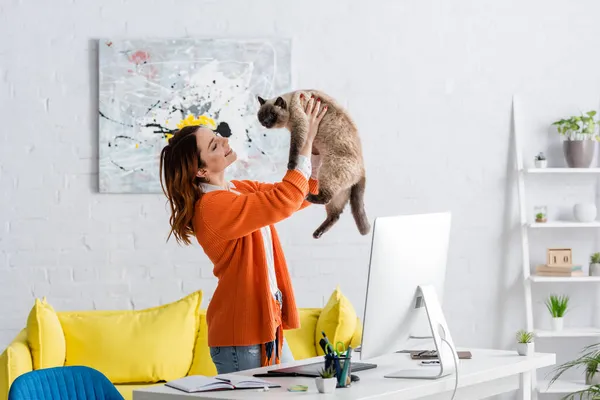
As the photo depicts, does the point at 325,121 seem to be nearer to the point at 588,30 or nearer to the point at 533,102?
the point at 533,102

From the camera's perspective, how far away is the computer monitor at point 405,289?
2121 millimetres

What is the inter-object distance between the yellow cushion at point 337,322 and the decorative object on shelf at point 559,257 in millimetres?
1104

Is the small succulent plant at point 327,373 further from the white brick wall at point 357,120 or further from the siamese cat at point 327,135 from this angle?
the white brick wall at point 357,120

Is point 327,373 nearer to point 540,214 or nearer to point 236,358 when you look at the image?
→ point 236,358

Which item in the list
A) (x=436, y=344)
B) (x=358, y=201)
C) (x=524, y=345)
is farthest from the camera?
(x=358, y=201)

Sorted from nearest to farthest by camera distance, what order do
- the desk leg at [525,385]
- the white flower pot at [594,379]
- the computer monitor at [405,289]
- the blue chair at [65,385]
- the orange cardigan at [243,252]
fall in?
the computer monitor at [405,289] → the blue chair at [65,385] → the orange cardigan at [243,252] → the desk leg at [525,385] → the white flower pot at [594,379]

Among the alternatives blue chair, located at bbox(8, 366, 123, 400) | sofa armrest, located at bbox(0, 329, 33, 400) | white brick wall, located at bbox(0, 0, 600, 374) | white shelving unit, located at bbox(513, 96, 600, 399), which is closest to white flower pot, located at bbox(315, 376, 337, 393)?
blue chair, located at bbox(8, 366, 123, 400)

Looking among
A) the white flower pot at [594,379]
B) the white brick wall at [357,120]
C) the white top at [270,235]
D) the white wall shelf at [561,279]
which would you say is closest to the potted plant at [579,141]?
the white brick wall at [357,120]

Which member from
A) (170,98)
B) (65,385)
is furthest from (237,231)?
(170,98)

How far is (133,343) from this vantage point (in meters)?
3.62

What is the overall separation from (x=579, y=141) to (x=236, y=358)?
2388 mm

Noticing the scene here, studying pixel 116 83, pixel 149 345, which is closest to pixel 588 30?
pixel 116 83

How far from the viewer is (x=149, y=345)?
11.9 feet

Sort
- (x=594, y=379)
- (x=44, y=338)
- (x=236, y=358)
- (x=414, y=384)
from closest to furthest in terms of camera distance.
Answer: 1. (x=414, y=384)
2. (x=236, y=358)
3. (x=44, y=338)
4. (x=594, y=379)
